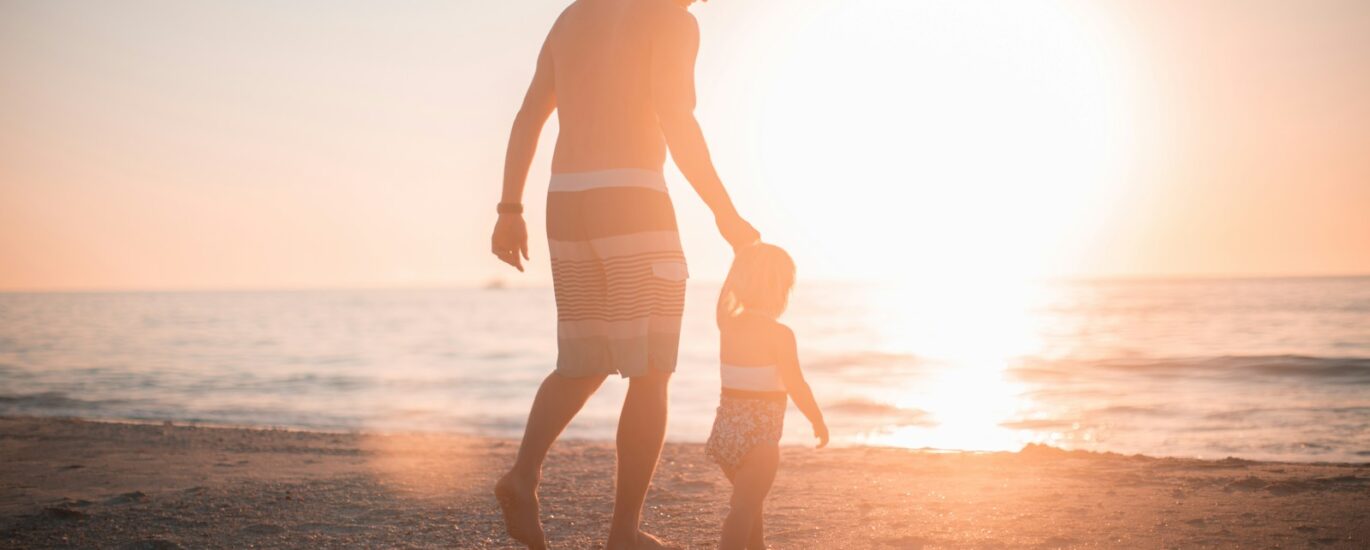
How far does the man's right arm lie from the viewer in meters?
2.87

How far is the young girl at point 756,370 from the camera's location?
3279 mm

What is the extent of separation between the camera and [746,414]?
3324 mm

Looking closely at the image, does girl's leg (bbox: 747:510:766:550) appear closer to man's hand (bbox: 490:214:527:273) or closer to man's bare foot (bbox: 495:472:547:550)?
man's bare foot (bbox: 495:472:547:550)

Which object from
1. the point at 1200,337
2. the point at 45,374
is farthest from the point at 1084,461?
the point at 1200,337

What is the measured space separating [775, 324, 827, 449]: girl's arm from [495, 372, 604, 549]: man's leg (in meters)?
0.72

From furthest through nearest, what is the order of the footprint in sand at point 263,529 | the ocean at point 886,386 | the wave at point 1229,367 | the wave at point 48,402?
the wave at point 1229,367 < the wave at point 48,402 < the ocean at point 886,386 < the footprint in sand at point 263,529

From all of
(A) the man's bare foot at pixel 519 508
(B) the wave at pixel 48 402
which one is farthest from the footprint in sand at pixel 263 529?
(B) the wave at pixel 48 402

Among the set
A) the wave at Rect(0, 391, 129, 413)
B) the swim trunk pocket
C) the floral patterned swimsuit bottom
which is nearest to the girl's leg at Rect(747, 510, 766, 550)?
the floral patterned swimsuit bottom

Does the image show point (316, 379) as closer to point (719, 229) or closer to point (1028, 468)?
point (1028, 468)

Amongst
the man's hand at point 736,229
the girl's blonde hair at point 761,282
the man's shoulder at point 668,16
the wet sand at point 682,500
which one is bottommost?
the wet sand at point 682,500

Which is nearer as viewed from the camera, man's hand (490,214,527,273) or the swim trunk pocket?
the swim trunk pocket

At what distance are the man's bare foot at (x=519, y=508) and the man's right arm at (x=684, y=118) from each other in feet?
3.35

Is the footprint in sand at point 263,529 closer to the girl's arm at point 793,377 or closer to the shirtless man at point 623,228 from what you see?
the shirtless man at point 623,228

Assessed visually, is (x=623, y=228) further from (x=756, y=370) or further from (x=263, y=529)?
(x=263, y=529)
